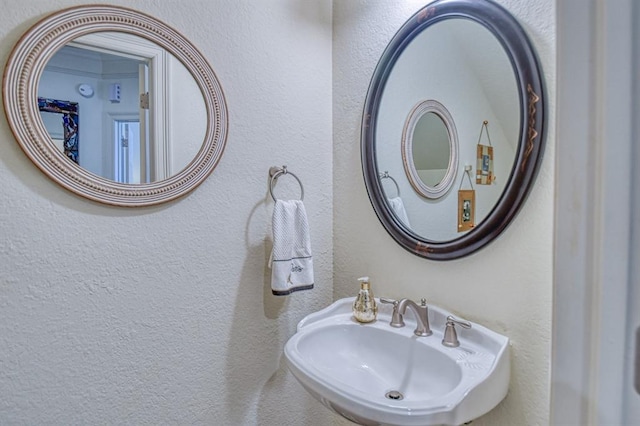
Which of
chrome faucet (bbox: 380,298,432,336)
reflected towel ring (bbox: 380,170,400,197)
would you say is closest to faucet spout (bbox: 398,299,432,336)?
chrome faucet (bbox: 380,298,432,336)

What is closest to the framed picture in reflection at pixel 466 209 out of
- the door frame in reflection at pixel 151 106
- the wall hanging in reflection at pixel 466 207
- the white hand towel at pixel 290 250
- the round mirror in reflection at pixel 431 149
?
the wall hanging in reflection at pixel 466 207

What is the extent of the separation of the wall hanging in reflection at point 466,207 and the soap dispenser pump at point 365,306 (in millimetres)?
400

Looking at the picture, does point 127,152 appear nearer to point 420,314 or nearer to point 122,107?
point 122,107

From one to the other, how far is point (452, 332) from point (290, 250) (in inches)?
23.5

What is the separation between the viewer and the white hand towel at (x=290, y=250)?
119cm

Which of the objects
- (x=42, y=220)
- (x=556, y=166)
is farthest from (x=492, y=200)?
(x=42, y=220)

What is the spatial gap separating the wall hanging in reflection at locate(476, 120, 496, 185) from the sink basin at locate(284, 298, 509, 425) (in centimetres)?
44

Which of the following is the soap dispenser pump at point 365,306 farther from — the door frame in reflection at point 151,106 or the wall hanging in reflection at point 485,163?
the door frame in reflection at point 151,106

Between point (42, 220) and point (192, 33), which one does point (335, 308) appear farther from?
point (192, 33)

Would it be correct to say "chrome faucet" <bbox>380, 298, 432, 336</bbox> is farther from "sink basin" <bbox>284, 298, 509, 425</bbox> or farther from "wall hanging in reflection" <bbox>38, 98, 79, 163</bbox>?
"wall hanging in reflection" <bbox>38, 98, 79, 163</bbox>

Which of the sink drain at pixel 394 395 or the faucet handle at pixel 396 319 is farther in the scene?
the faucet handle at pixel 396 319

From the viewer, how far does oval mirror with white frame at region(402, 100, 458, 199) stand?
1103mm

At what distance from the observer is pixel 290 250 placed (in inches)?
48.2

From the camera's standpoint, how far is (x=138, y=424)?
39.8 inches
